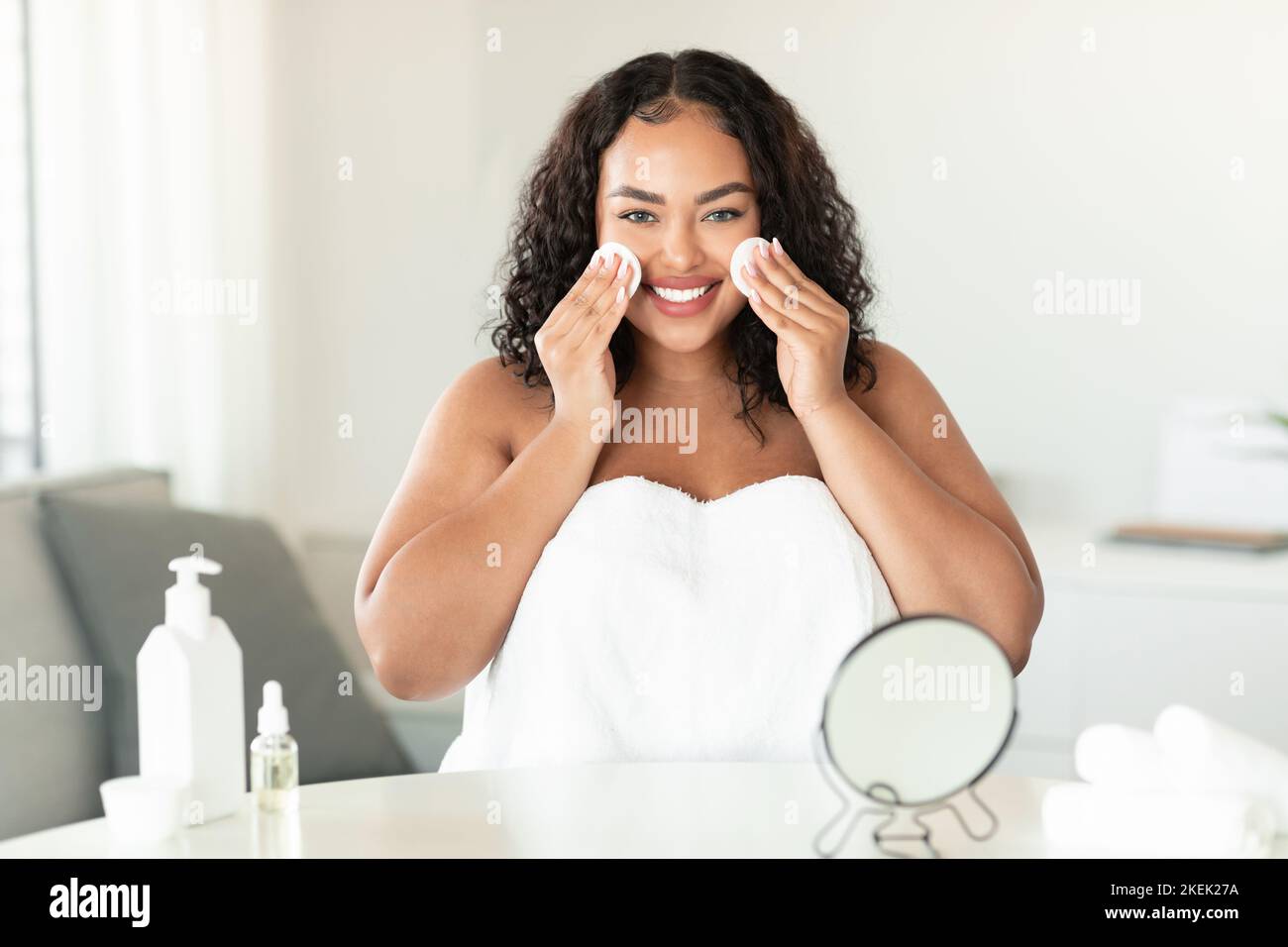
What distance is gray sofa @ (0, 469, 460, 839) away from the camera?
1841 millimetres

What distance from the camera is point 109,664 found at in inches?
76.9

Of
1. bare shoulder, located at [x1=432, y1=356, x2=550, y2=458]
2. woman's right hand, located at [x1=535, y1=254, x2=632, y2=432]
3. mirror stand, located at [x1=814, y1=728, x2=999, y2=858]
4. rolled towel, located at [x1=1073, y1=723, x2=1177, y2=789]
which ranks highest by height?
woman's right hand, located at [x1=535, y1=254, x2=632, y2=432]

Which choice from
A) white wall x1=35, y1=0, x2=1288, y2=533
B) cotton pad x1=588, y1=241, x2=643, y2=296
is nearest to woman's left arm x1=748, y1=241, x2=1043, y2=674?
cotton pad x1=588, y1=241, x2=643, y2=296

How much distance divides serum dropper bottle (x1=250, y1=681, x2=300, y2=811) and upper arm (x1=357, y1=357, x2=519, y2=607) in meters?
0.35

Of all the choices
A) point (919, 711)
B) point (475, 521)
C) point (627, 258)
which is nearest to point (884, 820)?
point (919, 711)

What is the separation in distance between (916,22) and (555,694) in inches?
78.0

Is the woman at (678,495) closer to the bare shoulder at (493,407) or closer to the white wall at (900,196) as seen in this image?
the bare shoulder at (493,407)

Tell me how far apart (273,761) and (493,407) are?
1.78 ft

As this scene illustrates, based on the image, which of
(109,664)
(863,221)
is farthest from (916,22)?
(109,664)

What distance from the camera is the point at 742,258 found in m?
1.31

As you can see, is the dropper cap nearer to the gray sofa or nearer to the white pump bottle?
the white pump bottle

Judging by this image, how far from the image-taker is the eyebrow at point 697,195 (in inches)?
52.2

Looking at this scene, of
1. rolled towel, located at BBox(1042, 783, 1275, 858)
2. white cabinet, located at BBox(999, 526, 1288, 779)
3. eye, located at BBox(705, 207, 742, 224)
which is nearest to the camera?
rolled towel, located at BBox(1042, 783, 1275, 858)

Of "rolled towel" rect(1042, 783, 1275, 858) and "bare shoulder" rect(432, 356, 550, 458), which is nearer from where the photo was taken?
"rolled towel" rect(1042, 783, 1275, 858)
